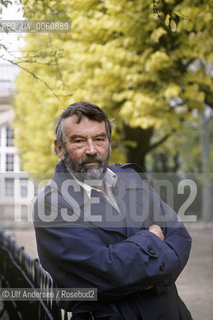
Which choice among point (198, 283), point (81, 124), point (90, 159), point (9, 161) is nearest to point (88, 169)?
point (90, 159)

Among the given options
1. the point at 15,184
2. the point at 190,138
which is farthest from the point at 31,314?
the point at 190,138

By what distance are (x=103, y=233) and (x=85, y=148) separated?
16.8 inches

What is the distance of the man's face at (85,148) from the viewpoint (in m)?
2.28

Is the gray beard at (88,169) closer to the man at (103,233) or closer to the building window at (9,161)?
the man at (103,233)

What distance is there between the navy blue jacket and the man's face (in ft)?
0.25

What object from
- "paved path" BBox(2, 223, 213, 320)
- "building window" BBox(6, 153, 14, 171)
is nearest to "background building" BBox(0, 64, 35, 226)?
"building window" BBox(6, 153, 14, 171)

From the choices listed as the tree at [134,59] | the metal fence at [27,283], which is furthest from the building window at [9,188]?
the metal fence at [27,283]

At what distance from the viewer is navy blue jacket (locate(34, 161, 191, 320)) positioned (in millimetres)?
2025

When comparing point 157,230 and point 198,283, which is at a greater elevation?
point 157,230

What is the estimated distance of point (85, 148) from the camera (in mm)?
2283

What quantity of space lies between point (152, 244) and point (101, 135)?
0.59 meters

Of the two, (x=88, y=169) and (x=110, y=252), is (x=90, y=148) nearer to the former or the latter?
(x=88, y=169)

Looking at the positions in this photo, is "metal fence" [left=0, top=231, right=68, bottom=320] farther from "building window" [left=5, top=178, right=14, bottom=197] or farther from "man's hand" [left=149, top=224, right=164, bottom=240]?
"building window" [left=5, top=178, right=14, bottom=197]

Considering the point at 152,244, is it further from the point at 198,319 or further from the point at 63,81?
the point at 198,319
